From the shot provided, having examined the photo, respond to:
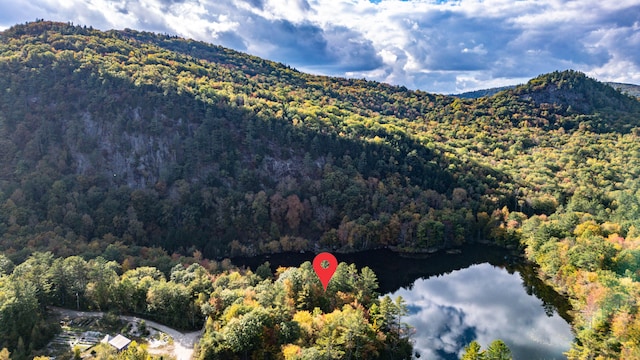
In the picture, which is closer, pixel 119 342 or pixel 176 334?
pixel 119 342

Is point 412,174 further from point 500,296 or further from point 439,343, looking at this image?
point 439,343

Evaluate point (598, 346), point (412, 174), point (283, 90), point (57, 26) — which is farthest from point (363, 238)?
point (57, 26)

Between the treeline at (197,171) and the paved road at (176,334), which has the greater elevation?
the treeline at (197,171)

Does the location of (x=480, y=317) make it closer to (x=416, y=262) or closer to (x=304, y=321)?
(x=416, y=262)

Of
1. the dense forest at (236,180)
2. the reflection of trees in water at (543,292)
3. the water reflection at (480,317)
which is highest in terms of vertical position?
the dense forest at (236,180)

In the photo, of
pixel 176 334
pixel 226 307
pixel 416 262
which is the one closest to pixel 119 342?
pixel 176 334

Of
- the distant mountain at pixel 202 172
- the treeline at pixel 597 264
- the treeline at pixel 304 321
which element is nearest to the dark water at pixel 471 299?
the treeline at pixel 597 264

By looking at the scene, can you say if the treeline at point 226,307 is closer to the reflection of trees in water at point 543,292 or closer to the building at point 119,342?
the building at point 119,342
